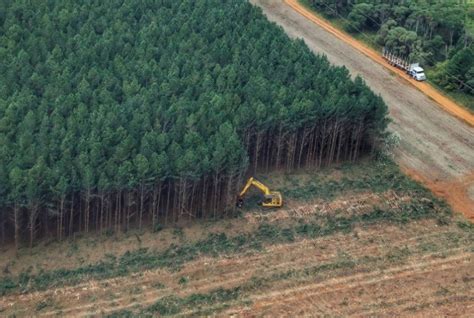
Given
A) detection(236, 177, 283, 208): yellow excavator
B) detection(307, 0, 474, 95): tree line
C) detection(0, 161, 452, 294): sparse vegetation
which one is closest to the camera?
detection(0, 161, 452, 294): sparse vegetation

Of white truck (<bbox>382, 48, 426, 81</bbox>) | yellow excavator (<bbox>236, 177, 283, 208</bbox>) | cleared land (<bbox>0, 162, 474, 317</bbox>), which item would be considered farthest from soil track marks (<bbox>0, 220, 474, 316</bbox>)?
white truck (<bbox>382, 48, 426, 81</bbox>)

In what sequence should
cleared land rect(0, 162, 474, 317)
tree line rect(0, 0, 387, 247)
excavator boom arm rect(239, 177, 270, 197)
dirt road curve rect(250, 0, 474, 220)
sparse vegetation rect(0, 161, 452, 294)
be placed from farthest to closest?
dirt road curve rect(250, 0, 474, 220), excavator boom arm rect(239, 177, 270, 197), tree line rect(0, 0, 387, 247), sparse vegetation rect(0, 161, 452, 294), cleared land rect(0, 162, 474, 317)

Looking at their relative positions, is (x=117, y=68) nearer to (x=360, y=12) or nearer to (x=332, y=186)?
(x=332, y=186)

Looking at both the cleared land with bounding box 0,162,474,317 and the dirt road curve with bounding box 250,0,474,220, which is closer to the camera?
the cleared land with bounding box 0,162,474,317

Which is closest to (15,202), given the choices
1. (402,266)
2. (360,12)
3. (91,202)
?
(91,202)

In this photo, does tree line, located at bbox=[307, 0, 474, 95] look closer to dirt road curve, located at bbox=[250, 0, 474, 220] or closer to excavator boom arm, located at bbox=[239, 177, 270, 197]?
dirt road curve, located at bbox=[250, 0, 474, 220]

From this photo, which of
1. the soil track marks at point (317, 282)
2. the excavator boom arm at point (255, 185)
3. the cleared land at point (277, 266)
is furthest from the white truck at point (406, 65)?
the excavator boom arm at point (255, 185)
